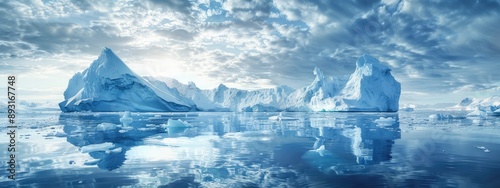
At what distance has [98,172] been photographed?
7.91m

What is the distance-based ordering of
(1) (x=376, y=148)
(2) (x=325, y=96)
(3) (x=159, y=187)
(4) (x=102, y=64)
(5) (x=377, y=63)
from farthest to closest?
(2) (x=325, y=96)
(5) (x=377, y=63)
(4) (x=102, y=64)
(1) (x=376, y=148)
(3) (x=159, y=187)

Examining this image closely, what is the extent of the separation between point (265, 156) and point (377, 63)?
6639cm

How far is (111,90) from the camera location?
63.4 m

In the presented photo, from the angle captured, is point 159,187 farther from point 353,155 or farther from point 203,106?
point 203,106

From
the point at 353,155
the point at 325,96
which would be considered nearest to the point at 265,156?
the point at 353,155

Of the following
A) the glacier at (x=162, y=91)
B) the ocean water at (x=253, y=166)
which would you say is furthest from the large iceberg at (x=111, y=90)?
the ocean water at (x=253, y=166)

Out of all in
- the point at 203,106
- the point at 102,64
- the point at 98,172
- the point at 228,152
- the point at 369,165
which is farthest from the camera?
the point at 203,106

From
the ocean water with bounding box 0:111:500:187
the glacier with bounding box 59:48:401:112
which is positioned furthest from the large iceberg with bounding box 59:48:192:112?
the ocean water with bounding box 0:111:500:187

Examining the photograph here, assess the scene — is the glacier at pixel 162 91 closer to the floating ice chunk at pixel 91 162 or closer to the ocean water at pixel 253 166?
the ocean water at pixel 253 166

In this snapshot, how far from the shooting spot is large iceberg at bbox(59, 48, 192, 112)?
200 ft

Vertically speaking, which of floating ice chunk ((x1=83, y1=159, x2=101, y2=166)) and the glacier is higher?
the glacier

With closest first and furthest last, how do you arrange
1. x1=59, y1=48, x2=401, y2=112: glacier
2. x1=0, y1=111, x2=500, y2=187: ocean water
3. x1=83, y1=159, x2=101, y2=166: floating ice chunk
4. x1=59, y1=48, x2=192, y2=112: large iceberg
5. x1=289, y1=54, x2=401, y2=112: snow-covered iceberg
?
x1=0, y1=111, x2=500, y2=187: ocean water < x1=83, y1=159, x2=101, y2=166: floating ice chunk < x1=59, y1=48, x2=192, y2=112: large iceberg < x1=59, y1=48, x2=401, y2=112: glacier < x1=289, y1=54, x2=401, y2=112: snow-covered iceberg

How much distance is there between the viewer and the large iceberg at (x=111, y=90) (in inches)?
2404

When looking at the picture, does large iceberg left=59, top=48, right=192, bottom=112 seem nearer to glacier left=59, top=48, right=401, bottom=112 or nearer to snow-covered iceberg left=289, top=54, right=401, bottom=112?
glacier left=59, top=48, right=401, bottom=112
